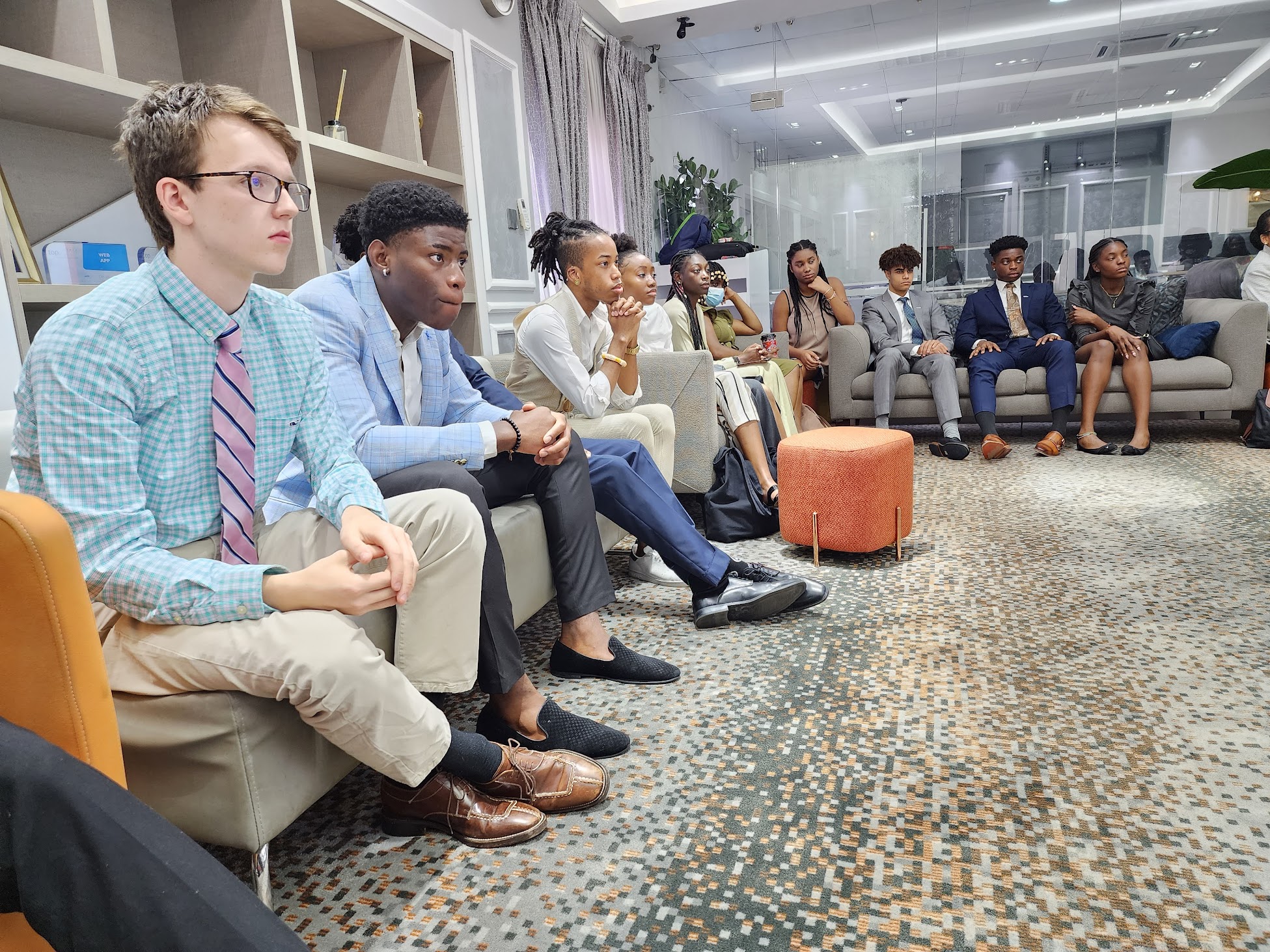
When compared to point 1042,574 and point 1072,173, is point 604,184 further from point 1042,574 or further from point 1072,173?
point 1042,574

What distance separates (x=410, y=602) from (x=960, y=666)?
48.1 inches

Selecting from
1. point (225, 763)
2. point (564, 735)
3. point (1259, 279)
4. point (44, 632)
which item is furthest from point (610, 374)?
point (1259, 279)

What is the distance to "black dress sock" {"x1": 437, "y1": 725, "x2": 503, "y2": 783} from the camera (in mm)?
1231

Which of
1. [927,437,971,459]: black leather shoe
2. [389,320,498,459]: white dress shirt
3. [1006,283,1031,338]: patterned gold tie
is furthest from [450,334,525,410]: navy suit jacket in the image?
[1006,283,1031,338]: patterned gold tie

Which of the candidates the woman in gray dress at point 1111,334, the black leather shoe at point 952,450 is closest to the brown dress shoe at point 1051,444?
the woman in gray dress at point 1111,334

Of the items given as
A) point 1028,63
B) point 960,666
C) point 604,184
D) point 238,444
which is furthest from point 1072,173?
Result: point 238,444

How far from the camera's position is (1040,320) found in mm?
4770

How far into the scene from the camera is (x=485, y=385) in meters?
2.22

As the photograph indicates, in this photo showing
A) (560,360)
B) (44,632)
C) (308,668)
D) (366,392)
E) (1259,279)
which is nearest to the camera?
(44,632)

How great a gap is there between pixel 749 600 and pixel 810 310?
127 inches

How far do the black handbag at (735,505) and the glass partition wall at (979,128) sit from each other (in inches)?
154

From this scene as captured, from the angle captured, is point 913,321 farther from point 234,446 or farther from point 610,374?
point 234,446

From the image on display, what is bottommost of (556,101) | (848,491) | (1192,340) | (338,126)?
(848,491)

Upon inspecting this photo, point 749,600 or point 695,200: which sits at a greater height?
point 695,200
